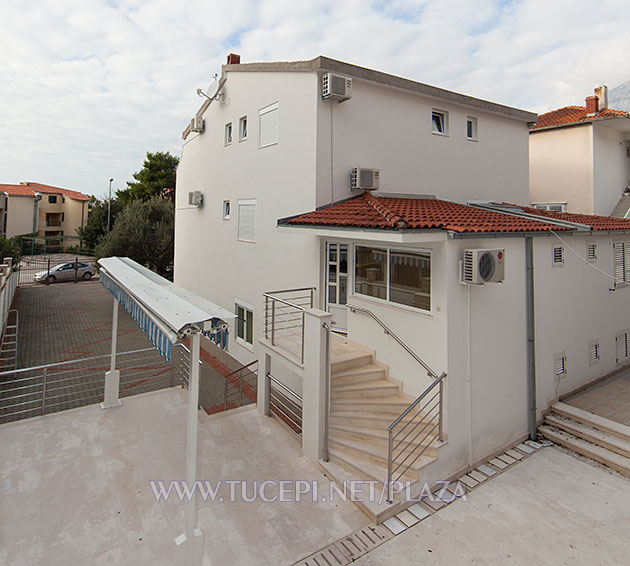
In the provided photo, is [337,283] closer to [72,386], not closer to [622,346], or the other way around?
[622,346]

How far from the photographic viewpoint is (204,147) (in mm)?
15375

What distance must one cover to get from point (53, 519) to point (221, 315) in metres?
3.86

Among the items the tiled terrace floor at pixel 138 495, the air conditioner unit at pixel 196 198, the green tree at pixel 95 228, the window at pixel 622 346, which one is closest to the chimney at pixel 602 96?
the window at pixel 622 346

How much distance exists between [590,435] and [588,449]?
0.31 meters

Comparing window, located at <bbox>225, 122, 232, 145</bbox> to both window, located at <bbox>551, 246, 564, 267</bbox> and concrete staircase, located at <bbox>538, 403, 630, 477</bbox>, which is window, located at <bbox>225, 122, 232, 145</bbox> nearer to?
window, located at <bbox>551, 246, 564, 267</bbox>

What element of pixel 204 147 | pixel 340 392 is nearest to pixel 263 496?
pixel 340 392

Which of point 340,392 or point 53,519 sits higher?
point 340,392

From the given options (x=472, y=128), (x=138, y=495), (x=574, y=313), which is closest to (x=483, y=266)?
(x=574, y=313)

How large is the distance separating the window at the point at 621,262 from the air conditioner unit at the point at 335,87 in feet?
24.6

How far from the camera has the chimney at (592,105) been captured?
1555cm

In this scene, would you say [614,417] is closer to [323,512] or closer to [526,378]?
[526,378]

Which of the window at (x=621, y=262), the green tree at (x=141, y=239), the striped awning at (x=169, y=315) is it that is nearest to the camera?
the striped awning at (x=169, y=315)

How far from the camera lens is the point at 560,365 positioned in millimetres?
7773

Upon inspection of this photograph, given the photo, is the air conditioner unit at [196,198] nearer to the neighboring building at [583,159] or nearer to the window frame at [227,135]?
the window frame at [227,135]
